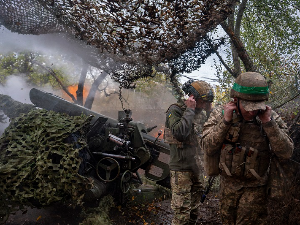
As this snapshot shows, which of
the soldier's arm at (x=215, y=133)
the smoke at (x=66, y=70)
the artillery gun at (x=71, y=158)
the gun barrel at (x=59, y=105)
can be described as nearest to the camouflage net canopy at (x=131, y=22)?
A: the smoke at (x=66, y=70)

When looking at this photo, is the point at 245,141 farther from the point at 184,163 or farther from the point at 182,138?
the point at 184,163

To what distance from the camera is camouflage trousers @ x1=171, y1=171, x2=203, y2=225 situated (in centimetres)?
402

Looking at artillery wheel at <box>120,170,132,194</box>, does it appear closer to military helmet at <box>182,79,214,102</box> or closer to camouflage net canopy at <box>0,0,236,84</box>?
military helmet at <box>182,79,214,102</box>

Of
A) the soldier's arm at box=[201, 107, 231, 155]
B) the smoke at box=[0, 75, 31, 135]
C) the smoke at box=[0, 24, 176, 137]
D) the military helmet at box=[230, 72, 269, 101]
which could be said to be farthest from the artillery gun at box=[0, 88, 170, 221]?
the smoke at box=[0, 75, 31, 135]

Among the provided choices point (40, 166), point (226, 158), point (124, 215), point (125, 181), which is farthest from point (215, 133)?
point (124, 215)

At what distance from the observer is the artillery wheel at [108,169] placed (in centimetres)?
567

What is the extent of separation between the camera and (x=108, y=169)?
5.66 meters

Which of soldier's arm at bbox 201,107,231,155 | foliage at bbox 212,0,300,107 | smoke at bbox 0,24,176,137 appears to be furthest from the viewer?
smoke at bbox 0,24,176,137

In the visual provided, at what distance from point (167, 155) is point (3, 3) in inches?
196

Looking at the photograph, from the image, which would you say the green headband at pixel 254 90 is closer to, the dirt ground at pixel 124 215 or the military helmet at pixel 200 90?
the military helmet at pixel 200 90

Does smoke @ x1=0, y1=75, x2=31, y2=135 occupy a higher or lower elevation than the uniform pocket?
lower

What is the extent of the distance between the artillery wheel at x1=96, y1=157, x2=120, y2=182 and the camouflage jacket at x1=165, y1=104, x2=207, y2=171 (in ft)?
5.91

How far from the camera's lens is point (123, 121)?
6.11 metres

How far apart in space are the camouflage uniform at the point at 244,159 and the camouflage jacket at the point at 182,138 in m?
0.88
